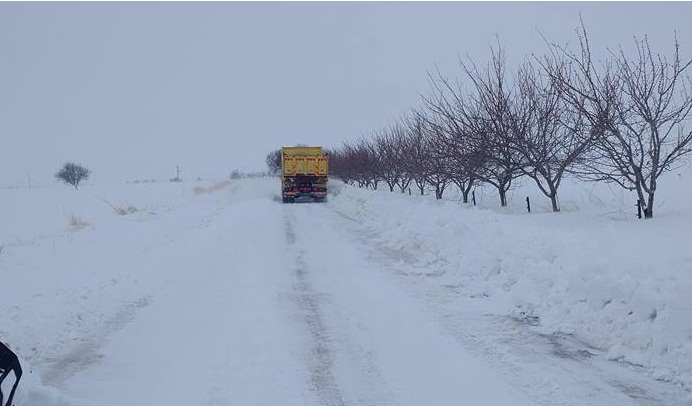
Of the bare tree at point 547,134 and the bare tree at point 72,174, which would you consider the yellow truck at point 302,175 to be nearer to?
the bare tree at point 547,134

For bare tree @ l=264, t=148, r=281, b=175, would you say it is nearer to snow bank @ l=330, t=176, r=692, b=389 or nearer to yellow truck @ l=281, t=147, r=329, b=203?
yellow truck @ l=281, t=147, r=329, b=203

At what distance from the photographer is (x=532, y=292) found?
26.5 feet

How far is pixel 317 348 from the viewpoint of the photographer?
6.30 m

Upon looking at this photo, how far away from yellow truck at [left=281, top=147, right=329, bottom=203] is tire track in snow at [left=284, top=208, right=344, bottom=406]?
2815cm

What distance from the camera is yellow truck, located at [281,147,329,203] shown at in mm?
39062

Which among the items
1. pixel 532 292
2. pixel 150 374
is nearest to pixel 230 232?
pixel 532 292

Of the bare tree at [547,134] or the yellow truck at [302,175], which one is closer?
the bare tree at [547,134]

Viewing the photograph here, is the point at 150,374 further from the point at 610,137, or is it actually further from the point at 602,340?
the point at 610,137

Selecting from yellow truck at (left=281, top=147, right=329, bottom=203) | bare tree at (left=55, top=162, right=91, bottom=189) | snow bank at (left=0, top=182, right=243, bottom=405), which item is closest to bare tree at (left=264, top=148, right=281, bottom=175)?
bare tree at (left=55, top=162, right=91, bottom=189)

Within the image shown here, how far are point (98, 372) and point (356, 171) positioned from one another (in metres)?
43.6

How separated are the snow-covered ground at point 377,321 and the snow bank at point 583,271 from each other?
0.02 m

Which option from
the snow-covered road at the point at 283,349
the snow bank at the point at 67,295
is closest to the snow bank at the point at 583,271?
the snow-covered road at the point at 283,349

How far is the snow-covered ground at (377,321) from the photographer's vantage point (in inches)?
203

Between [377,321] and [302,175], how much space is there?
32.2 meters
